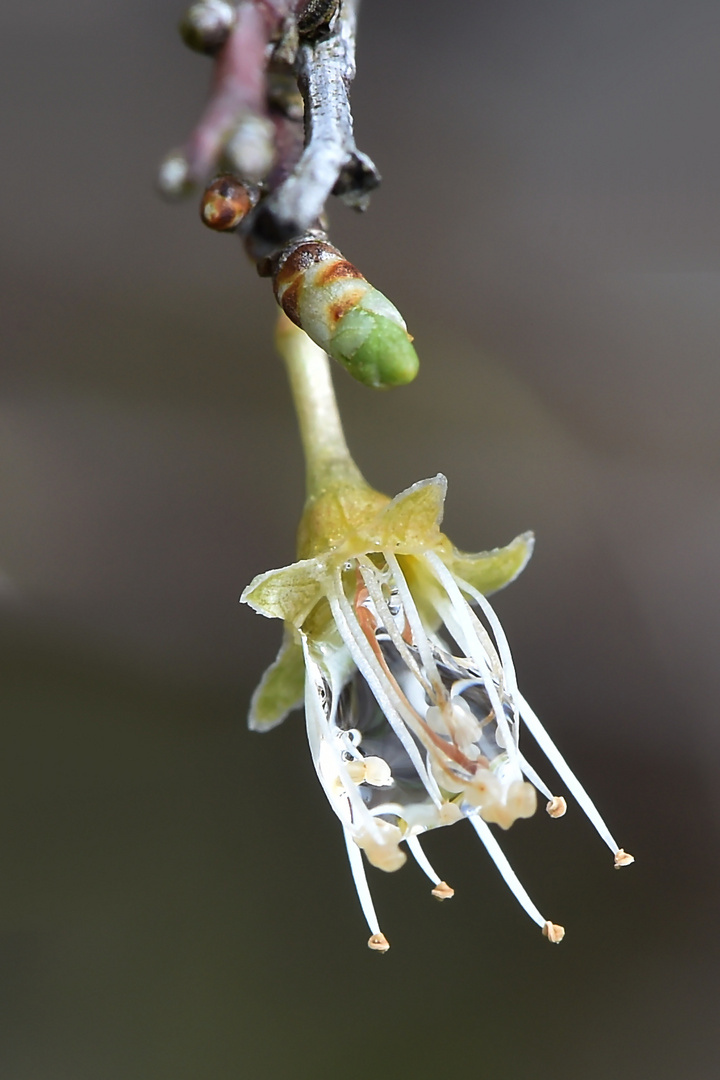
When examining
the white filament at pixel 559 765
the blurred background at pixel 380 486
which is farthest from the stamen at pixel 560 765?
the blurred background at pixel 380 486

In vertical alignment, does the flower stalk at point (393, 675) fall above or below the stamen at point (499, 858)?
above

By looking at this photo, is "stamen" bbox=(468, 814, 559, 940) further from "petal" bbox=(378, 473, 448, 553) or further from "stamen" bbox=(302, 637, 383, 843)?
"petal" bbox=(378, 473, 448, 553)

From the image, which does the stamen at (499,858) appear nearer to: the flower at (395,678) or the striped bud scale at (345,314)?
the flower at (395,678)

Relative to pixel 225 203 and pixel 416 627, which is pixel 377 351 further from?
pixel 416 627

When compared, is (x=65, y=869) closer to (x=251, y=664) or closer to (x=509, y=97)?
(x=251, y=664)

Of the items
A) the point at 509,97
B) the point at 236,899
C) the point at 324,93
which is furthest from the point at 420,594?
the point at 509,97

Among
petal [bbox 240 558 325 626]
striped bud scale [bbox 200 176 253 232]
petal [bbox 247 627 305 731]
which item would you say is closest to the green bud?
striped bud scale [bbox 200 176 253 232]

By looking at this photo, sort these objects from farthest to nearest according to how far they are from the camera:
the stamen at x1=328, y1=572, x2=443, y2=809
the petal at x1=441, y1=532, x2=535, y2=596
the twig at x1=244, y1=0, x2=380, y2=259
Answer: the petal at x1=441, y1=532, x2=535, y2=596 < the stamen at x1=328, y1=572, x2=443, y2=809 < the twig at x1=244, y1=0, x2=380, y2=259
